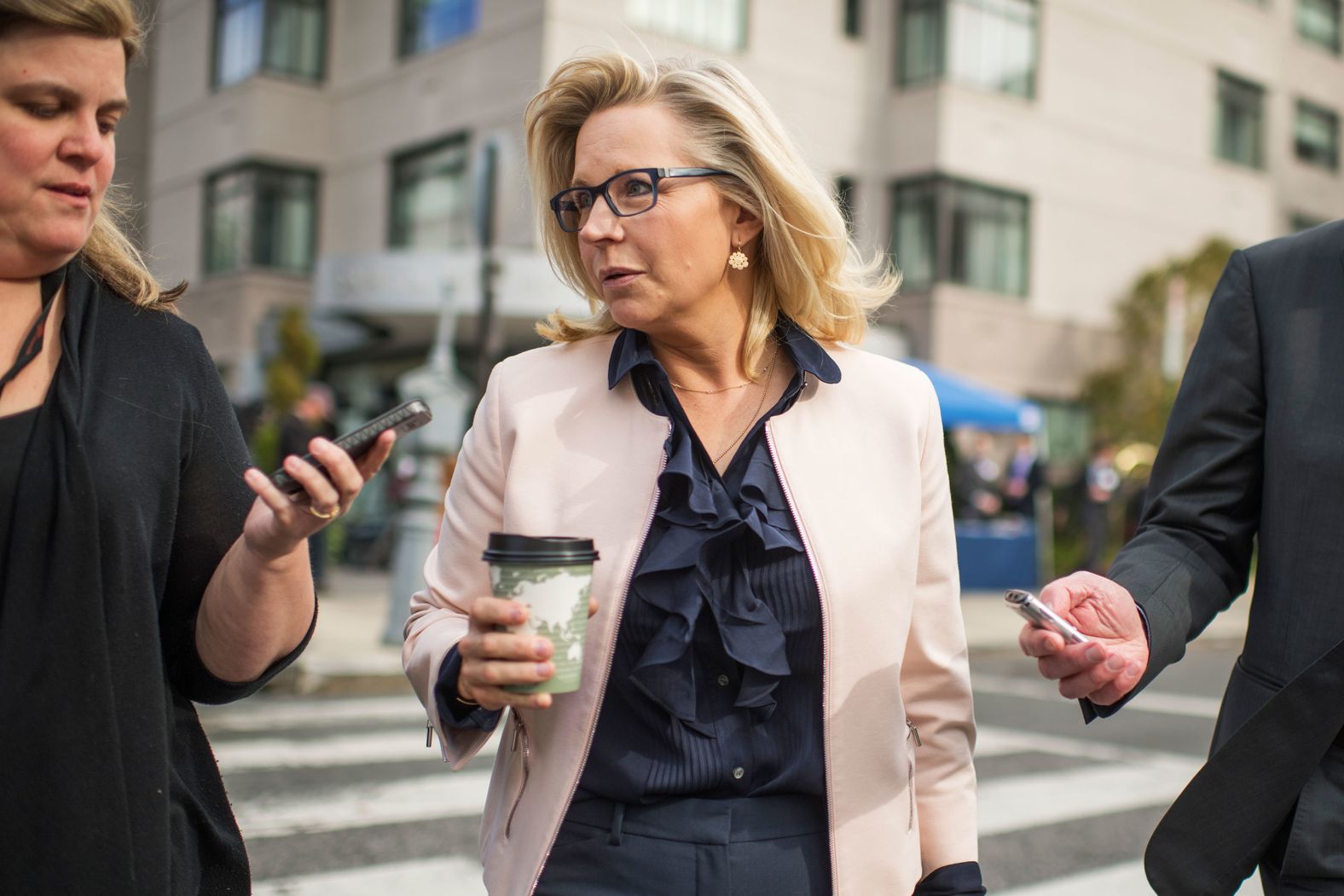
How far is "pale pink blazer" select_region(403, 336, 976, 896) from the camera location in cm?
236

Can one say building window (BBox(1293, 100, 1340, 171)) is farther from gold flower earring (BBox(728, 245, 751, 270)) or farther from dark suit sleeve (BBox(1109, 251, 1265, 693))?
gold flower earring (BBox(728, 245, 751, 270))

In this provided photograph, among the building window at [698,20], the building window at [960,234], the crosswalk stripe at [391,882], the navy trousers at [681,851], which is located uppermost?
the building window at [698,20]

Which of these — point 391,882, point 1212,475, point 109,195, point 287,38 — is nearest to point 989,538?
point 391,882

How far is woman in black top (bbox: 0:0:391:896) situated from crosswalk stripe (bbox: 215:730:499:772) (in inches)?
191

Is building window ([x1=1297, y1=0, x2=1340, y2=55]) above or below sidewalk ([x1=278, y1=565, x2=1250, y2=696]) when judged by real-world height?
above

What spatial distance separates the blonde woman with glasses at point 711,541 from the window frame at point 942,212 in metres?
20.5

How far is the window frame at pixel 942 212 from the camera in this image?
23297 mm

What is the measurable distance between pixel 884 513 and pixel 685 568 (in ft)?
1.21

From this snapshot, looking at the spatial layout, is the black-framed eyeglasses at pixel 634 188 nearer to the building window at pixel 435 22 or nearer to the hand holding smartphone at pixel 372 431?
the hand holding smartphone at pixel 372 431

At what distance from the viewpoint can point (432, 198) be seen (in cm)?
2316

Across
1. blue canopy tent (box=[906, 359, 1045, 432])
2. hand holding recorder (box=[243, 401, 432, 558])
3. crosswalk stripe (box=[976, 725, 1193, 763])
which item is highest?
blue canopy tent (box=[906, 359, 1045, 432])

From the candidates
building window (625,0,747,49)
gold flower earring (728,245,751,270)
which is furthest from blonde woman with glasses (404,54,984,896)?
building window (625,0,747,49)

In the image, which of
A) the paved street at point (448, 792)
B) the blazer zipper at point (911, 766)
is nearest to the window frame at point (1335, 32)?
the paved street at point (448, 792)

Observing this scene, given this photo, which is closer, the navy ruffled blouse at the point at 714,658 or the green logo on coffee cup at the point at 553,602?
the green logo on coffee cup at the point at 553,602
